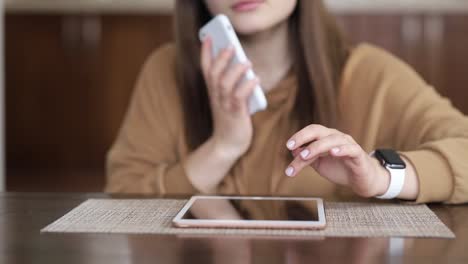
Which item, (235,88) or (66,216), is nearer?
(66,216)

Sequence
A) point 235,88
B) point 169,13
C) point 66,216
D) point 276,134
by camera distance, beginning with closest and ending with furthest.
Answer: point 66,216 → point 235,88 → point 276,134 → point 169,13

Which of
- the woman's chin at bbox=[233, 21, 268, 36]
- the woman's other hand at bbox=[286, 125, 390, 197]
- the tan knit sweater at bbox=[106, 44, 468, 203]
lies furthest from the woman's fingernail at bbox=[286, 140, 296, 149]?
the woman's chin at bbox=[233, 21, 268, 36]

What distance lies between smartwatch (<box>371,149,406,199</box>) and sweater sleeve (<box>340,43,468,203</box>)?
0.02 metres

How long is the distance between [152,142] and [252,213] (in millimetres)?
485

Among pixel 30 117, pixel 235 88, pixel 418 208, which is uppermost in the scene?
pixel 235 88

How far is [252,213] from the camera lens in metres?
0.59

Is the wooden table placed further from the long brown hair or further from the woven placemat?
the long brown hair

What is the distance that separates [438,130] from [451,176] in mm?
141

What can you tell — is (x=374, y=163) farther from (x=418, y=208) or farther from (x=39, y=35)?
(x=39, y=35)

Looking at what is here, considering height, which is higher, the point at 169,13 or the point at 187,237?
the point at 169,13

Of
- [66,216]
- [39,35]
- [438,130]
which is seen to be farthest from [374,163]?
[39,35]

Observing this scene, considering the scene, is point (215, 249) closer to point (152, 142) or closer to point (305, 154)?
point (305, 154)

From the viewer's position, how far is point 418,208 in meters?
0.65

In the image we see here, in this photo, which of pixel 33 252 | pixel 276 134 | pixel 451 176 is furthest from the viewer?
pixel 276 134
